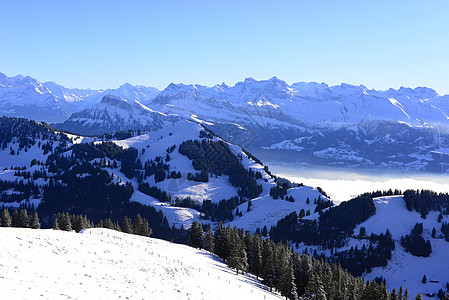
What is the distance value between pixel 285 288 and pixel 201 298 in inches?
1321

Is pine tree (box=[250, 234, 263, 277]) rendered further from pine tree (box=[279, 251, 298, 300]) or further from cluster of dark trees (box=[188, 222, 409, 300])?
pine tree (box=[279, 251, 298, 300])

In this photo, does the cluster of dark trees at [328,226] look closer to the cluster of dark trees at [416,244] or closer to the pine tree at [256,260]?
the cluster of dark trees at [416,244]

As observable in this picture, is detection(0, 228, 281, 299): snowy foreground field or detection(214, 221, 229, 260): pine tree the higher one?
detection(0, 228, 281, 299): snowy foreground field

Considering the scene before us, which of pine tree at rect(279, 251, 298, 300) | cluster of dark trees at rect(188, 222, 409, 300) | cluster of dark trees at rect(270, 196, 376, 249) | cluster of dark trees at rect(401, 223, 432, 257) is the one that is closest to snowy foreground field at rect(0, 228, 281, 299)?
pine tree at rect(279, 251, 298, 300)

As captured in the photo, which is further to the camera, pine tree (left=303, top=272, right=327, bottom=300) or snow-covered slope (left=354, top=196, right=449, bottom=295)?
snow-covered slope (left=354, top=196, right=449, bottom=295)

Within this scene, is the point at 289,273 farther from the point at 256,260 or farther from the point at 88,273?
the point at 88,273

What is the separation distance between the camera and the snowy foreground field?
1150 inches

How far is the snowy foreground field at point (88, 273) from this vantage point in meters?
29.2

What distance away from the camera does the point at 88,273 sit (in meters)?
35.2

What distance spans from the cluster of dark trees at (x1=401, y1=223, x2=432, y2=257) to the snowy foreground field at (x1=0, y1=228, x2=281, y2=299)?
151721mm

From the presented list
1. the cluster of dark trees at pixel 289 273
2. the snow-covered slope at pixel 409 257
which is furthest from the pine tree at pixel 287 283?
the snow-covered slope at pixel 409 257

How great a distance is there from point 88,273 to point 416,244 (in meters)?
178

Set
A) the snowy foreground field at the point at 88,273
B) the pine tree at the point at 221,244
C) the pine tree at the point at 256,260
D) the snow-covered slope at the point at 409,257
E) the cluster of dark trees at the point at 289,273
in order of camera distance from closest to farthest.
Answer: the snowy foreground field at the point at 88,273 → the cluster of dark trees at the point at 289,273 → the pine tree at the point at 256,260 → the pine tree at the point at 221,244 → the snow-covered slope at the point at 409,257

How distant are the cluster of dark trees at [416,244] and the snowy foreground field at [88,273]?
15172 cm
